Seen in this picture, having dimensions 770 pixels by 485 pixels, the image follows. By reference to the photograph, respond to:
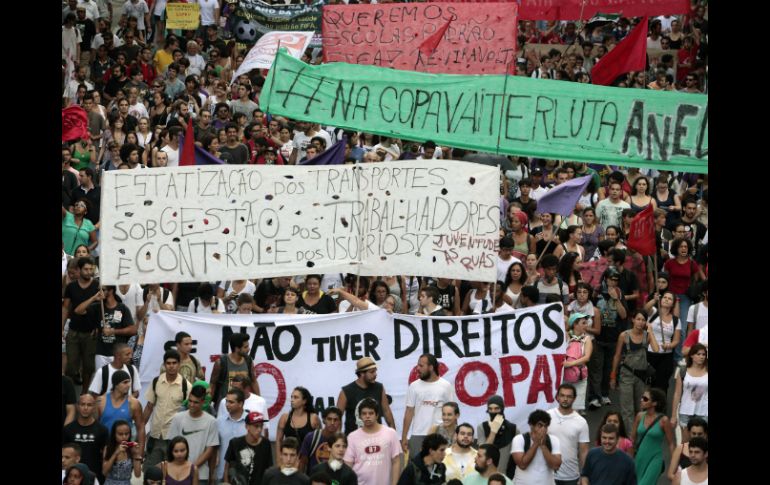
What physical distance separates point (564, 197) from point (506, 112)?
2.22m

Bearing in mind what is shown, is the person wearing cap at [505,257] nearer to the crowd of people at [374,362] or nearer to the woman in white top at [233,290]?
the crowd of people at [374,362]

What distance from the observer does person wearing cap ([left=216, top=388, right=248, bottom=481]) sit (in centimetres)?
1321

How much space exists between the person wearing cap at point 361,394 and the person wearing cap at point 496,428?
2.49 feet

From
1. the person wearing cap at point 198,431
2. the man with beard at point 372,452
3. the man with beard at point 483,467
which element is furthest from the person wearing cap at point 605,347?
the person wearing cap at point 198,431

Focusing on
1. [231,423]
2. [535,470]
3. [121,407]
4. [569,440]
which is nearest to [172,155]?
[121,407]

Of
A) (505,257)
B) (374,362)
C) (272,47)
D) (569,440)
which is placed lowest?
(569,440)

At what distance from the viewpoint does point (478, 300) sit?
16.1 metres

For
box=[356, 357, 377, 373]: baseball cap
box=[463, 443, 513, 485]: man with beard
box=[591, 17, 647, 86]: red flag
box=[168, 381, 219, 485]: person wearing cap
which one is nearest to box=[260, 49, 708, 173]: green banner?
box=[356, 357, 377, 373]: baseball cap

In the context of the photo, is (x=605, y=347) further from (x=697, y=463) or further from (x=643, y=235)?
(x=697, y=463)

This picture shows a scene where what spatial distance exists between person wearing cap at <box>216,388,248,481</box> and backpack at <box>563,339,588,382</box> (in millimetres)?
3109

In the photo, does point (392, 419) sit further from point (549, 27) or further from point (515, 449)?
point (549, 27)

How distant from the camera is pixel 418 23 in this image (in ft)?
66.4

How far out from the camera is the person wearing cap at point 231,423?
13211 mm
